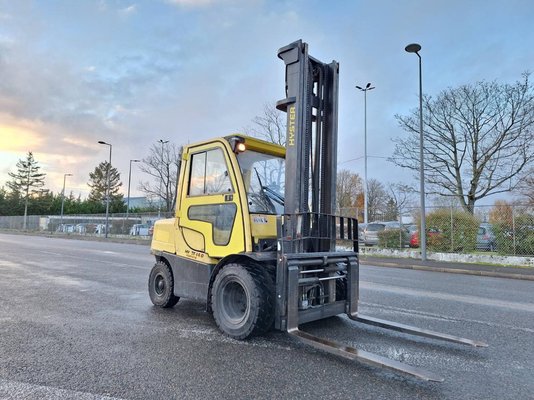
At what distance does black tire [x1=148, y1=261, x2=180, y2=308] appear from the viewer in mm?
6320

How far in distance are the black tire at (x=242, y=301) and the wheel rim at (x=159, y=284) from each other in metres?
1.88

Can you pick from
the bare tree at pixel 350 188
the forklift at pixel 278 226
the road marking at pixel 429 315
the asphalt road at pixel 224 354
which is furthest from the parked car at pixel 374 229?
the bare tree at pixel 350 188

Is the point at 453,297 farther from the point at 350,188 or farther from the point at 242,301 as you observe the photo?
the point at 350,188

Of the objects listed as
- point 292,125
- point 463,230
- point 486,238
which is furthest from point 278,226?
point 463,230

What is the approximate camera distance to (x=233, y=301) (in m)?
5.00

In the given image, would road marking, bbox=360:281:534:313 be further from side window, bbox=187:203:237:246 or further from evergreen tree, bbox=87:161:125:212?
evergreen tree, bbox=87:161:125:212

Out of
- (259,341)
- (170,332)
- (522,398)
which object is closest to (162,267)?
(170,332)

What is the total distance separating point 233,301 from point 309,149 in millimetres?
2240

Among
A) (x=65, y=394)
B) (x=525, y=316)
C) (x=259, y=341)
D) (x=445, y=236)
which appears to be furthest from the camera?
(x=445, y=236)

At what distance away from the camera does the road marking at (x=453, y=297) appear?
23.8 feet

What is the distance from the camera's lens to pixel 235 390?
3326mm

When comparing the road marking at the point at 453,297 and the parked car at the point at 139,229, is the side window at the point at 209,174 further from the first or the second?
the parked car at the point at 139,229

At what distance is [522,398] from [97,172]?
326ft

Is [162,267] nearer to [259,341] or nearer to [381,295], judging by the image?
[259,341]
